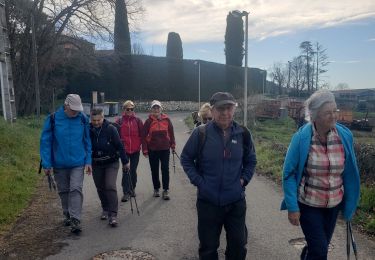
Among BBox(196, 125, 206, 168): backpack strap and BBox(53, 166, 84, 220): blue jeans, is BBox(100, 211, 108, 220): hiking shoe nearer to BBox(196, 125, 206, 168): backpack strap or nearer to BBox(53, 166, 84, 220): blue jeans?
BBox(53, 166, 84, 220): blue jeans

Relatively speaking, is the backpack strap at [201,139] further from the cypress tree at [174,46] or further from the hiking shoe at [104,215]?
the cypress tree at [174,46]

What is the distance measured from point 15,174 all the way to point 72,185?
402 centimetres

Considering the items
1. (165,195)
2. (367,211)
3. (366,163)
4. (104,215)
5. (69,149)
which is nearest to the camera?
(69,149)

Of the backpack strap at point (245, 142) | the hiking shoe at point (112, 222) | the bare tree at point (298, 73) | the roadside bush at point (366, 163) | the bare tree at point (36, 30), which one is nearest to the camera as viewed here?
the backpack strap at point (245, 142)

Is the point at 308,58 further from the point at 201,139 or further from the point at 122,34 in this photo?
the point at 201,139

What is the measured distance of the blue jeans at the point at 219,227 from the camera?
3814 millimetres

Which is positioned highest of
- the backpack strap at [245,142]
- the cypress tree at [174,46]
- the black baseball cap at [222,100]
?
the cypress tree at [174,46]

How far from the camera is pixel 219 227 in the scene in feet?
12.8

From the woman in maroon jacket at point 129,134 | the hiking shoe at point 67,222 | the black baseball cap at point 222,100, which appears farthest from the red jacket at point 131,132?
the black baseball cap at point 222,100

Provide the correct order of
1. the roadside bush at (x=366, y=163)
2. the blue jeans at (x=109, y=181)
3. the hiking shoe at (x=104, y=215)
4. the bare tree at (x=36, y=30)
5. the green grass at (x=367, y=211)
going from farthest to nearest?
the bare tree at (x=36, y=30)
the roadside bush at (x=366, y=163)
the hiking shoe at (x=104, y=215)
the blue jeans at (x=109, y=181)
the green grass at (x=367, y=211)

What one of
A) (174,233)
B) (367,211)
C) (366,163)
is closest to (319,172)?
(174,233)

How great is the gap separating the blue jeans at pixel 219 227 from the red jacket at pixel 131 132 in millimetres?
3995

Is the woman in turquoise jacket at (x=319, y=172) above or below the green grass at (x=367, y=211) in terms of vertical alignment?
above

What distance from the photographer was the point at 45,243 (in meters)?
5.47
